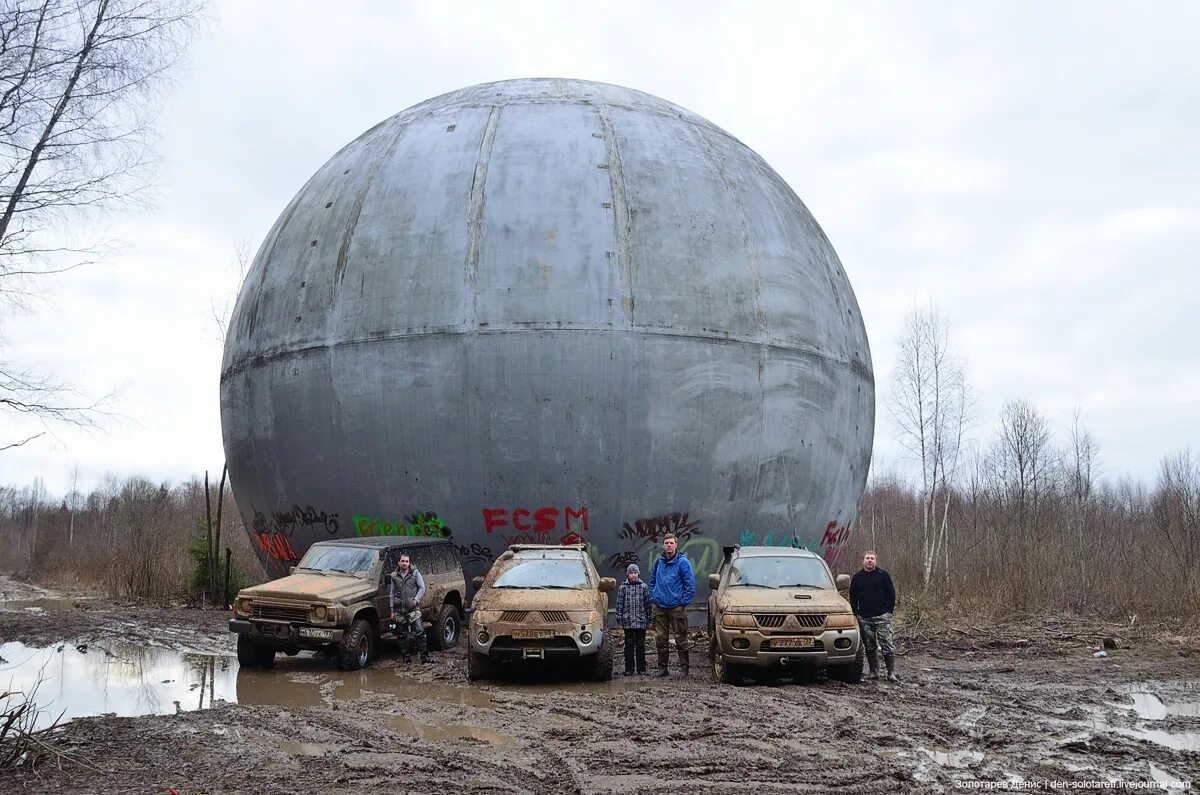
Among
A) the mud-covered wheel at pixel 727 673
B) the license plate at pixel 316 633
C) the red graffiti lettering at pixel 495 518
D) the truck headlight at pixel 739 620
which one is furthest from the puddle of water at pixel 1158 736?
the license plate at pixel 316 633

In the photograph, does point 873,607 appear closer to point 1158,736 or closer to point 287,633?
point 1158,736

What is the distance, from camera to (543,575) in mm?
11781

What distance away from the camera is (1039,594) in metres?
18.5

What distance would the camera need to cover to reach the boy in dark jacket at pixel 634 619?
1195 centimetres

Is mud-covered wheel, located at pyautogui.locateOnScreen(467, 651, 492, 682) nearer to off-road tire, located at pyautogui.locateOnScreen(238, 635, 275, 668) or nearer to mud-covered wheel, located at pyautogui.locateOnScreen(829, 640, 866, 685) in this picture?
off-road tire, located at pyautogui.locateOnScreen(238, 635, 275, 668)

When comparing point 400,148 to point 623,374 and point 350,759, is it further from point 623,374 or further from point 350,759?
point 350,759

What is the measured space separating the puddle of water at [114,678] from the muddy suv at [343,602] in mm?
639

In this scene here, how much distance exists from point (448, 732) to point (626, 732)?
1.43m

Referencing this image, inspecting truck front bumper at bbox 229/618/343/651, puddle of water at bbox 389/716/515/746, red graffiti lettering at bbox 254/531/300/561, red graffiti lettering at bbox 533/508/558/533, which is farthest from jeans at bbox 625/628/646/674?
red graffiti lettering at bbox 254/531/300/561

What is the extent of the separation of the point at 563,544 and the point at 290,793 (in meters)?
7.36

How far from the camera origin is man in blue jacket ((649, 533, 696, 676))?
39.5 ft

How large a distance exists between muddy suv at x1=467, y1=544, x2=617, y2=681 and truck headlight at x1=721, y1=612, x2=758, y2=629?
1.32m

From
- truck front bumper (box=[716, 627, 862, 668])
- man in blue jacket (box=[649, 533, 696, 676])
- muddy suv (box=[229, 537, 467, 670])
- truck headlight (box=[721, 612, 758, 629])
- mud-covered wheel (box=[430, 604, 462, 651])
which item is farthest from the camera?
mud-covered wheel (box=[430, 604, 462, 651])

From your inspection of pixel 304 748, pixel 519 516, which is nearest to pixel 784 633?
pixel 519 516
